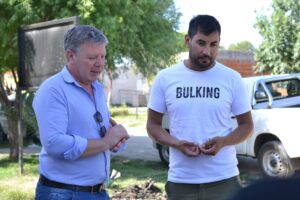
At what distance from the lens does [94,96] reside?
3074 millimetres

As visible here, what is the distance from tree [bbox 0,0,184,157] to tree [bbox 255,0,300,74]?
444 cm

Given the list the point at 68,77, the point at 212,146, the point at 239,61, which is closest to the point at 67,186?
the point at 68,77

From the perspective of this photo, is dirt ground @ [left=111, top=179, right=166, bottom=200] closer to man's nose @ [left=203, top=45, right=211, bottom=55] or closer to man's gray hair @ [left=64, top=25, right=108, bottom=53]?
man's nose @ [left=203, top=45, right=211, bottom=55]

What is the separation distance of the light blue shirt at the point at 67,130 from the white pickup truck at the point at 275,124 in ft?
18.1

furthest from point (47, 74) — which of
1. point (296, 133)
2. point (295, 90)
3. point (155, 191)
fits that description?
point (295, 90)

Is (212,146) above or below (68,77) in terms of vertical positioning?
below

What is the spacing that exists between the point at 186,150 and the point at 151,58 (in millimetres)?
10006

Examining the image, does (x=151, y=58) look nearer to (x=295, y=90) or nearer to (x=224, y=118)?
(x=295, y=90)

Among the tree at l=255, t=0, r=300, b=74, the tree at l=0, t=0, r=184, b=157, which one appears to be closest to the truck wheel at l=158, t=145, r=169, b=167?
the tree at l=0, t=0, r=184, b=157

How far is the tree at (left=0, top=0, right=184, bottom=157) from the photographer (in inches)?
396

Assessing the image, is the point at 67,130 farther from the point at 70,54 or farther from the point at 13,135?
the point at 13,135

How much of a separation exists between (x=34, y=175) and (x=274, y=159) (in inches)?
178

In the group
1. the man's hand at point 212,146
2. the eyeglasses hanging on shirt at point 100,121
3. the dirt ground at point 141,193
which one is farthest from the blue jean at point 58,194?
the dirt ground at point 141,193

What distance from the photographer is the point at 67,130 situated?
2.91m
